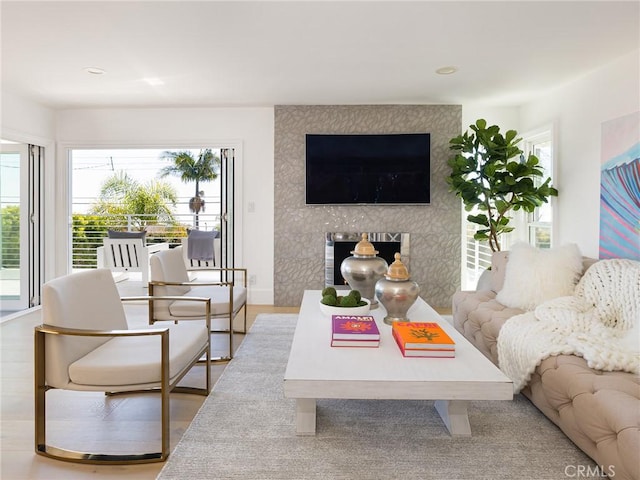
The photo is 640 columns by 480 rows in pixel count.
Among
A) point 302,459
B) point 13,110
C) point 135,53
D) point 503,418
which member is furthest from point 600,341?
point 13,110

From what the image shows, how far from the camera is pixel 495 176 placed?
418 cm

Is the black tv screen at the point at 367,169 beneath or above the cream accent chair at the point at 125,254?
above

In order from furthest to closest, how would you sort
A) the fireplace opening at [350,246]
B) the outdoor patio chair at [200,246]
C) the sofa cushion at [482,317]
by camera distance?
1. the outdoor patio chair at [200,246]
2. the fireplace opening at [350,246]
3. the sofa cushion at [482,317]

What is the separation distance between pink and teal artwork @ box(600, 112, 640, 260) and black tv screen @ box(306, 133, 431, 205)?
1775 millimetres

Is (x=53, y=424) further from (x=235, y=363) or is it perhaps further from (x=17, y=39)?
(x=17, y=39)

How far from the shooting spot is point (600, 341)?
2020 mm

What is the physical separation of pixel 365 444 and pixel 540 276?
173cm

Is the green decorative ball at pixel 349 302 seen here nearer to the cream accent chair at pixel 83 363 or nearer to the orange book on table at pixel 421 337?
the orange book on table at pixel 421 337

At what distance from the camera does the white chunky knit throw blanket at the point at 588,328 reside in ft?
6.38

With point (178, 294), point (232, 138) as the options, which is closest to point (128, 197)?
point (232, 138)

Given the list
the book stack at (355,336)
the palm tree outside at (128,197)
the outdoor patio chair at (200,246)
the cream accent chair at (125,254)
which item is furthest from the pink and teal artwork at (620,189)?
the palm tree outside at (128,197)

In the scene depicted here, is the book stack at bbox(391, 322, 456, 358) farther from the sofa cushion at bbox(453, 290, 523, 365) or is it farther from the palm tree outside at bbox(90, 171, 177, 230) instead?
the palm tree outside at bbox(90, 171, 177, 230)

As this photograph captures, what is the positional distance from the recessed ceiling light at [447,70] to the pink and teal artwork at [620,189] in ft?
4.38

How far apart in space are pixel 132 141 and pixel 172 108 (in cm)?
64
